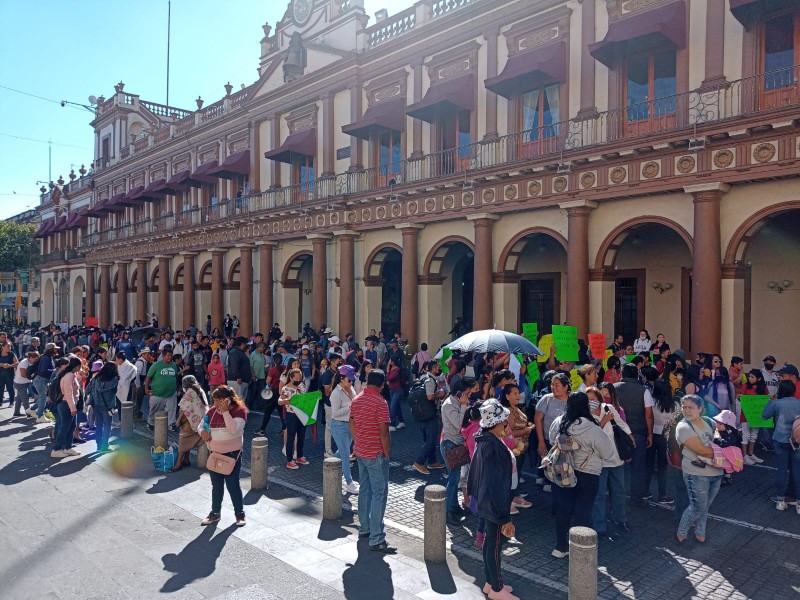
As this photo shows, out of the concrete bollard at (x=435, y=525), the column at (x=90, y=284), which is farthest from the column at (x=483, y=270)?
the column at (x=90, y=284)

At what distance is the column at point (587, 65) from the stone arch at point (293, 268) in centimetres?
1286

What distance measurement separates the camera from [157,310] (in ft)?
112

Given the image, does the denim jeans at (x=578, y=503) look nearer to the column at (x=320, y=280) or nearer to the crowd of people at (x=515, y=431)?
the crowd of people at (x=515, y=431)

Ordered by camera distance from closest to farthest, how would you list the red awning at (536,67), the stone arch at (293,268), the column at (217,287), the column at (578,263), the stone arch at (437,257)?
the column at (578,263) → the red awning at (536,67) → the stone arch at (437,257) → the stone arch at (293,268) → the column at (217,287)

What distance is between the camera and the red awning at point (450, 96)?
1772 cm

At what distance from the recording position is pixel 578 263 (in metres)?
15.5

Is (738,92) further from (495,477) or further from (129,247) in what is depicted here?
(129,247)

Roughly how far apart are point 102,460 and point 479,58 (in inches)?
563

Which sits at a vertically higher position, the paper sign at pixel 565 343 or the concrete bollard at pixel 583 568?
the paper sign at pixel 565 343

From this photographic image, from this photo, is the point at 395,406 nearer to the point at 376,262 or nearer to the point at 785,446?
the point at 785,446

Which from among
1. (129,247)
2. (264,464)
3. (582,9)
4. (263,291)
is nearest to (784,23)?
(582,9)

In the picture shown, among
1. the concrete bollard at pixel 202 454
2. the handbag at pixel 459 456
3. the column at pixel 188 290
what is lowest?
the concrete bollard at pixel 202 454

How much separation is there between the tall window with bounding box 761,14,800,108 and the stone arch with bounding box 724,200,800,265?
6.77 feet

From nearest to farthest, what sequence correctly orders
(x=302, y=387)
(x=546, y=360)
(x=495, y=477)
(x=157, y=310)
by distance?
(x=495, y=477)
(x=302, y=387)
(x=546, y=360)
(x=157, y=310)
